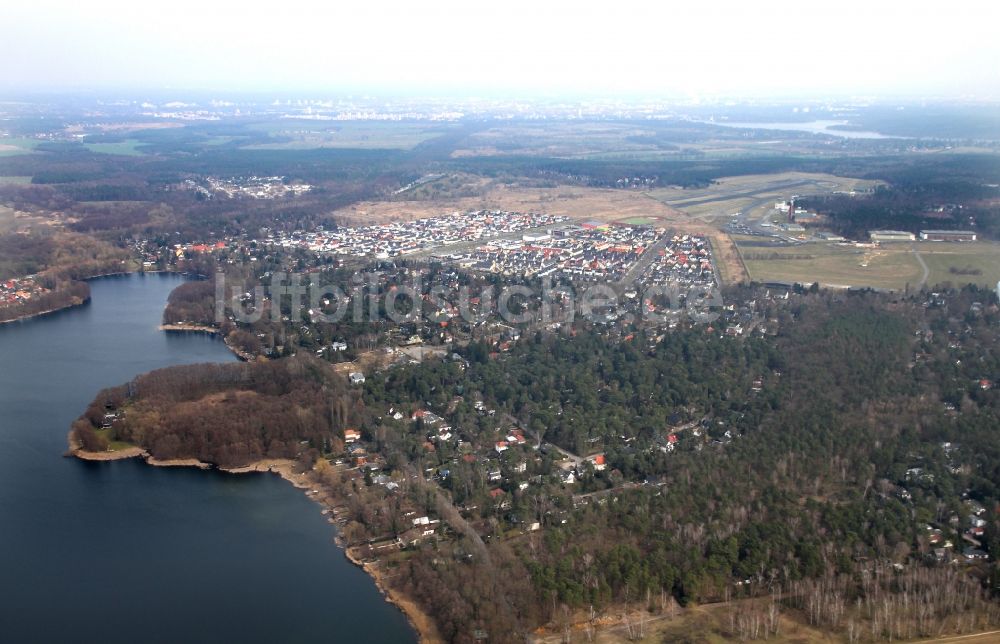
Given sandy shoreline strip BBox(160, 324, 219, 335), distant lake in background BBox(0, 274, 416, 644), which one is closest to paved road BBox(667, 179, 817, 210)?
sandy shoreline strip BBox(160, 324, 219, 335)

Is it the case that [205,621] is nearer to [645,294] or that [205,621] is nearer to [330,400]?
[330,400]

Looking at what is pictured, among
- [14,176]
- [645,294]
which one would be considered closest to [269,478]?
[645,294]

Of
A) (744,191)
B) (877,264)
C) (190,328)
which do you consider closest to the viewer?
(190,328)

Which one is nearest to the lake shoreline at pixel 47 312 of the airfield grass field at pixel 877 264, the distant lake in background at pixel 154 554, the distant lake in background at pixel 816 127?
the distant lake in background at pixel 154 554

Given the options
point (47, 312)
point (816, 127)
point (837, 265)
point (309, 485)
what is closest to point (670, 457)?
point (309, 485)

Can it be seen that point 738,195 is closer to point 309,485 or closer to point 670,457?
point 670,457

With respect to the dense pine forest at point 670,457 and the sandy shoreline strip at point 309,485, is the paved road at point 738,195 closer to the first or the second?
the dense pine forest at point 670,457

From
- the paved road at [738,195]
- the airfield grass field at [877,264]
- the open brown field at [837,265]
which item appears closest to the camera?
the airfield grass field at [877,264]
